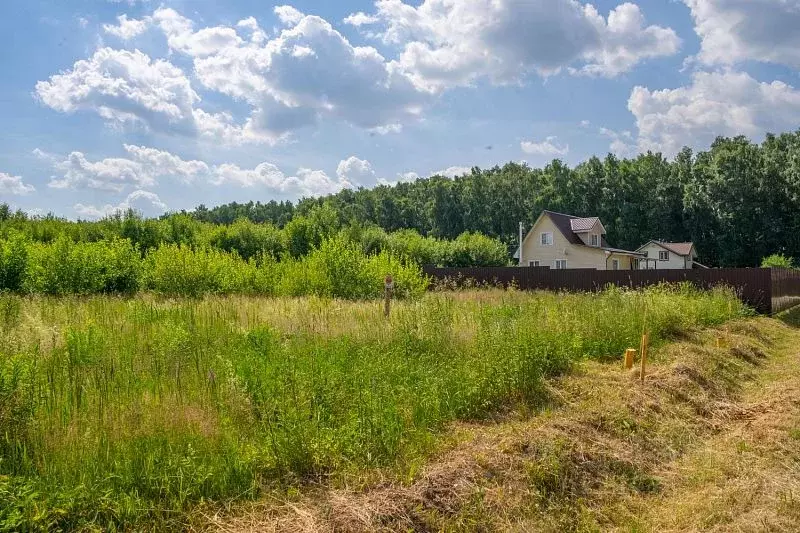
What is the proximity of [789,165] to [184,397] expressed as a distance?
50891mm

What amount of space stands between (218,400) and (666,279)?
18.3 m

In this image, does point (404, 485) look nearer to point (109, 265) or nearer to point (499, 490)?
point (499, 490)

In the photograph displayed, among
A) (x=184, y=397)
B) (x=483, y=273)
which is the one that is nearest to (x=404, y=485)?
(x=184, y=397)

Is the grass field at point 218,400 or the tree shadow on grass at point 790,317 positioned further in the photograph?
the tree shadow on grass at point 790,317

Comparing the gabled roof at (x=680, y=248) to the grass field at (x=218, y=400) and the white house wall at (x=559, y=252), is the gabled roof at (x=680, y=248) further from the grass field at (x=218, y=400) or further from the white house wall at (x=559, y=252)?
the grass field at (x=218, y=400)

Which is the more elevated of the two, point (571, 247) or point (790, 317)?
point (571, 247)

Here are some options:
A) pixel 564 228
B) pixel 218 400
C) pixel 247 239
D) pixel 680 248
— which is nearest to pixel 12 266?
pixel 218 400

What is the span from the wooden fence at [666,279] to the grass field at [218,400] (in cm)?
1293

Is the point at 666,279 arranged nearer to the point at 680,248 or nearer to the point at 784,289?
the point at 784,289

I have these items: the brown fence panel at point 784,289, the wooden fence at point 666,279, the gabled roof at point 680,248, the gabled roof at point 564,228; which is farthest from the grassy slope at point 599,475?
the gabled roof at point 680,248

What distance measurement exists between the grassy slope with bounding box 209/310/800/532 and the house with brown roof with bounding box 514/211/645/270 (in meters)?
32.7

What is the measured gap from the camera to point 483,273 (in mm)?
25578

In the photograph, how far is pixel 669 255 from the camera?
1655 inches

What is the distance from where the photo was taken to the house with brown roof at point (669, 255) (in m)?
41.3
